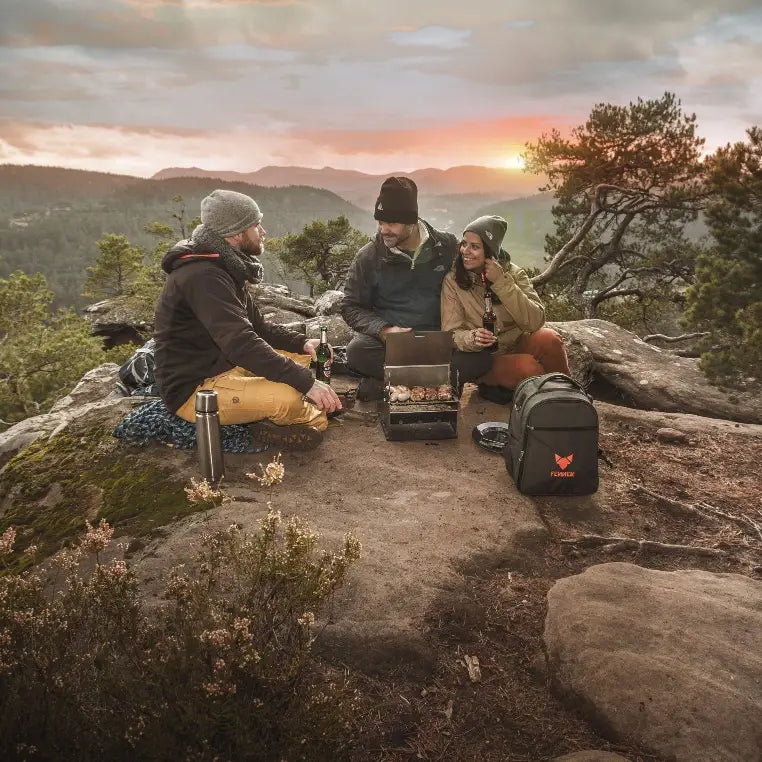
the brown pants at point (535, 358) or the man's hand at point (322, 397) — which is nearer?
the man's hand at point (322, 397)

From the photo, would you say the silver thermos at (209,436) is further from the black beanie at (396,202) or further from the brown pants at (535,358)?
the brown pants at (535,358)

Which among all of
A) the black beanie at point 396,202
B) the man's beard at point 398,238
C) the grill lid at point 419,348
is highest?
the black beanie at point 396,202

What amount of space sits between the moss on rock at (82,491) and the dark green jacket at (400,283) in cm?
275

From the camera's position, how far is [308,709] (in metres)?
1.97

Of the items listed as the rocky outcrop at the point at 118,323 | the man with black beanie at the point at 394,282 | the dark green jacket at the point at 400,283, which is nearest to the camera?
the man with black beanie at the point at 394,282

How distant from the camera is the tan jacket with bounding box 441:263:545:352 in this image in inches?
221

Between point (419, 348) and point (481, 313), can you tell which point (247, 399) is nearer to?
point (419, 348)

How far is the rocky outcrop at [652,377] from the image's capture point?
27.0 feet

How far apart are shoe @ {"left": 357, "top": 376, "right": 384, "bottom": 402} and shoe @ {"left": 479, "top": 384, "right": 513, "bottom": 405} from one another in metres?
1.24

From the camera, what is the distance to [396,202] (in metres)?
5.72

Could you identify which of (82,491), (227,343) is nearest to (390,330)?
(227,343)

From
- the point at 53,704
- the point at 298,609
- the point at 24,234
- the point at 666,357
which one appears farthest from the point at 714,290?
the point at 24,234

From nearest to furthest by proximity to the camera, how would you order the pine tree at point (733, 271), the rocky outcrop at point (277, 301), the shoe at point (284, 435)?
the shoe at point (284, 435) < the pine tree at point (733, 271) < the rocky outcrop at point (277, 301)

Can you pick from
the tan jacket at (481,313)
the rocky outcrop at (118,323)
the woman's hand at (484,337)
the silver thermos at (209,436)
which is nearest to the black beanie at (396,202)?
the tan jacket at (481,313)
